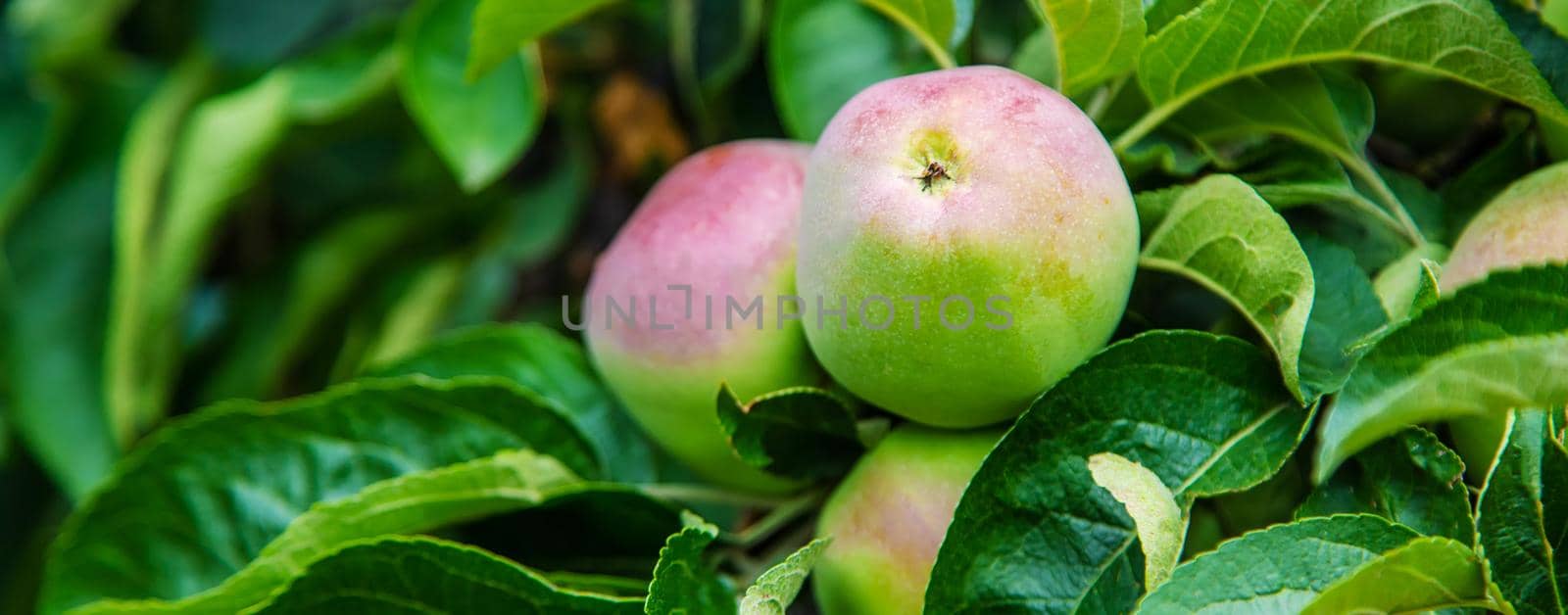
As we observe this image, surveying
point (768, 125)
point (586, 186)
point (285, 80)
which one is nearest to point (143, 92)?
point (285, 80)

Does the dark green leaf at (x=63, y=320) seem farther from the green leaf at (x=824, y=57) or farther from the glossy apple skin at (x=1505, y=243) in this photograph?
the glossy apple skin at (x=1505, y=243)

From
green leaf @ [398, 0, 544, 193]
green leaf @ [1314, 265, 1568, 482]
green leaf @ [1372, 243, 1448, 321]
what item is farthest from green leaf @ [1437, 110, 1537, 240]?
green leaf @ [398, 0, 544, 193]

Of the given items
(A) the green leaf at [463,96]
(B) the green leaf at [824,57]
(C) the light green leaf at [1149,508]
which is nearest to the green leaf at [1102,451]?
(C) the light green leaf at [1149,508]

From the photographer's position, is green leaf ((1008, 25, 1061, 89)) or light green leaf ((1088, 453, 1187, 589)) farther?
green leaf ((1008, 25, 1061, 89))

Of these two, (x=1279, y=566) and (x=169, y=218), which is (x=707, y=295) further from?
(x=169, y=218)

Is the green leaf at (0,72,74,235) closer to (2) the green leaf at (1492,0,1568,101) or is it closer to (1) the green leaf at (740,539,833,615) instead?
(1) the green leaf at (740,539,833,615)

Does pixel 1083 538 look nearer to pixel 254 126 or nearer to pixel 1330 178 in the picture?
pixel 1330 178
